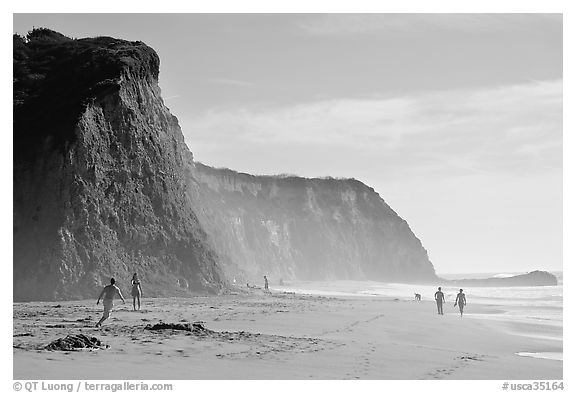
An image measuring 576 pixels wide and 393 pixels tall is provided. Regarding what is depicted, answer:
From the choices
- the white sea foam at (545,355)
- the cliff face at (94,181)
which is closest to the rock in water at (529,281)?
the cliff face at (94,181)

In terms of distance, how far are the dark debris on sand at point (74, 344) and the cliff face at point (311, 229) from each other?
72314 millimetres

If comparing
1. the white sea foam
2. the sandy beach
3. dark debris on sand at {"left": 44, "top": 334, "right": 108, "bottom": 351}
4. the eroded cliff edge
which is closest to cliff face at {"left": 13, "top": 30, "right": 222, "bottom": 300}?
the eroded cliff edge

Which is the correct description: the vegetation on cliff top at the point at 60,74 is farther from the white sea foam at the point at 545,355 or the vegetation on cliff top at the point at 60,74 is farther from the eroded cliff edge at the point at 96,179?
the white sea foam at the point at 545,355

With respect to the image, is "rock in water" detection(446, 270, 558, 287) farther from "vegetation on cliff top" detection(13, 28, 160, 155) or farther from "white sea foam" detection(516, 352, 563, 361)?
"white sea foam" detection(516, 352, 563, 361)

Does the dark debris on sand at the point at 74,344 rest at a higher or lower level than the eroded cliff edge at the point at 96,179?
lower

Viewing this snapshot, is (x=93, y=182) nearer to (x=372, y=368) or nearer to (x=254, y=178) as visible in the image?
(x=372, y=368)

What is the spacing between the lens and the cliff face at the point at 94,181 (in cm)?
2550

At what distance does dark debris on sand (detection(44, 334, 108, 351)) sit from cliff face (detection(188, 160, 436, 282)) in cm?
7231

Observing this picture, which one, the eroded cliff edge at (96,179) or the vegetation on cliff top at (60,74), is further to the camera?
the vegetation on cliff top at (60,74)

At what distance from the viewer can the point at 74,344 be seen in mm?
12203

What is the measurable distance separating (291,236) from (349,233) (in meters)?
15.2

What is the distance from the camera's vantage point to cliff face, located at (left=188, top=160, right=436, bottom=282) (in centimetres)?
9925

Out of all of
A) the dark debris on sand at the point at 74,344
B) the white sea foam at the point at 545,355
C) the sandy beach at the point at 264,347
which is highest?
the dark debris on sand at the point at 74,344

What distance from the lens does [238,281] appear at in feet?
218
